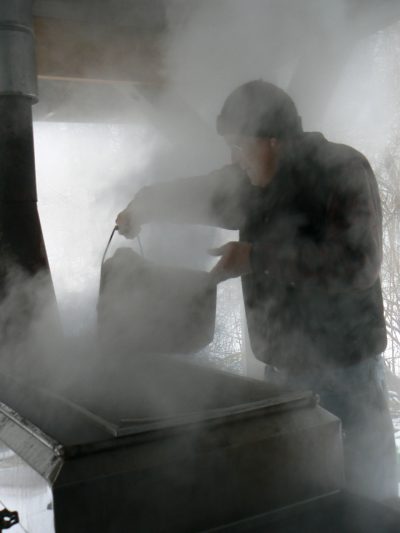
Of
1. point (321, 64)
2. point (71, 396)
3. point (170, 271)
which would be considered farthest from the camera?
point (321, 64)

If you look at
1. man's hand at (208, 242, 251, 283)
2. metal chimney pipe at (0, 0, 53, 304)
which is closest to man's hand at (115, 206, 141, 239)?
metal chimney pipe at (0, 0, 53, 304)

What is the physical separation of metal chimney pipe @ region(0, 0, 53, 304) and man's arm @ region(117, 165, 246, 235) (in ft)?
1.13

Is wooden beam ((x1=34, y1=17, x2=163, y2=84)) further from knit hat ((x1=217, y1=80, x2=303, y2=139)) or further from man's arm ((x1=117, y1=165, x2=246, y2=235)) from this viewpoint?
knit hat ((x1=217, y1=80, x2=303, y2=139))

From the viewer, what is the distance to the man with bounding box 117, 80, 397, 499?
1.37m

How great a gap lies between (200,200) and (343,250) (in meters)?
0.68

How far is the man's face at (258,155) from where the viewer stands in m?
1.57

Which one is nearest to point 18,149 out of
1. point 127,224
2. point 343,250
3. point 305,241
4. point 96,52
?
point 127,224

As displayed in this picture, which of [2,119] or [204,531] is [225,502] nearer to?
[204,531]

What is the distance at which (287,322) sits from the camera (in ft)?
5.57

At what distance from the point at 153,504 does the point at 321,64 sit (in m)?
1.59

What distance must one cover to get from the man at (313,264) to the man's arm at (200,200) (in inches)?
1.5

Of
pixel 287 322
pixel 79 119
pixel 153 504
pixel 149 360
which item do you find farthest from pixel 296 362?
pixel 79 119

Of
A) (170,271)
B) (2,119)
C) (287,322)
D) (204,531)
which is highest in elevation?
(2,119)

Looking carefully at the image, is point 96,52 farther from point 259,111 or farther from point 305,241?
point 305,241
